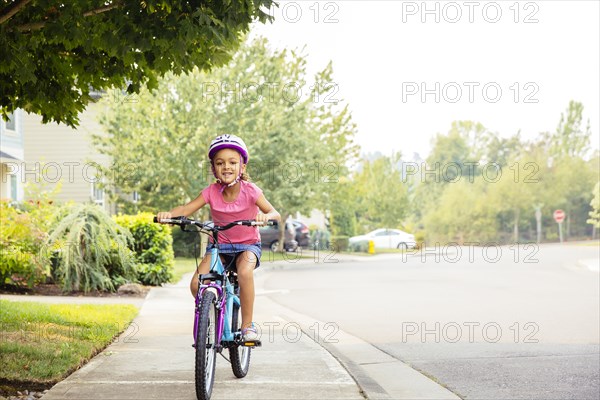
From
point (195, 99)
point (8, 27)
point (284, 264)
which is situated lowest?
point (284, 264)

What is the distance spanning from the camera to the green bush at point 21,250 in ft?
51.4

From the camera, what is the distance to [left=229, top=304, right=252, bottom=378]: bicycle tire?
272 inches

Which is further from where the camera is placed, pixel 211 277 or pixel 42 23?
pixel 42 23

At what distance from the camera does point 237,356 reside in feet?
23.0

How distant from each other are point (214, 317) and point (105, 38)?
9.27 feet

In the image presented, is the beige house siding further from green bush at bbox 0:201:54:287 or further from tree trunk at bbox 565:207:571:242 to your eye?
tree trunk at bbox 565:207:571:242

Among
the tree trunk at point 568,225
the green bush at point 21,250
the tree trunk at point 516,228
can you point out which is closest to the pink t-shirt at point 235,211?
the green bush at point 21,250

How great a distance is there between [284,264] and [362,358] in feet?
77.6

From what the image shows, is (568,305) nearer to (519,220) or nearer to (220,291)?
(220,291)

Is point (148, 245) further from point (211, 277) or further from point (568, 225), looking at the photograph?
point (568, 225)

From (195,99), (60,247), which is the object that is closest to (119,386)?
(60,247)

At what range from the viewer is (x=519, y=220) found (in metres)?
76.2

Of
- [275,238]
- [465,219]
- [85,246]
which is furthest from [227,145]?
[465,219]

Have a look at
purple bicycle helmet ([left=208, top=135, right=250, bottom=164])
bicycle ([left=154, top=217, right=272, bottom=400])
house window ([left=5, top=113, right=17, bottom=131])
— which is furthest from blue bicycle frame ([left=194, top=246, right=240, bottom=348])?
house window ([left=5, top=113, right=17, bottom=131])
